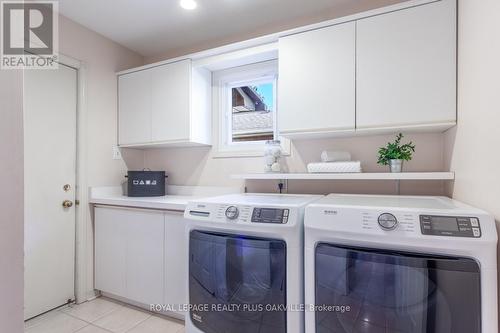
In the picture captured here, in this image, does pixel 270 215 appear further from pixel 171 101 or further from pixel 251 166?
pixel 171 101

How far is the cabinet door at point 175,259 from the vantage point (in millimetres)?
1917

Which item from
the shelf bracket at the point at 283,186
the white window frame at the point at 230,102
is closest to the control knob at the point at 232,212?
the shelf bracket at the point at 283,186

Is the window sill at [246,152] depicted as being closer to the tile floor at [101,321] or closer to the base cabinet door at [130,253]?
the base cabinet door at [130,253]

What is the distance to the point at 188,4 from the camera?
6.59 feet

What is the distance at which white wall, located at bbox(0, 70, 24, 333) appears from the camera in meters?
0.59

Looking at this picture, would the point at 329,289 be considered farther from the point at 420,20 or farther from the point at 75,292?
the point at 75,292

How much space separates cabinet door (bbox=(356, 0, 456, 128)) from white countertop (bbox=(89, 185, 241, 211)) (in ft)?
4.42

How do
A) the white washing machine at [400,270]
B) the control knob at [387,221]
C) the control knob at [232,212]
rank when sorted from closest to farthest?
the white washing machine at [400,270] < the control knob at [387,221] < the control knob at [232,212]

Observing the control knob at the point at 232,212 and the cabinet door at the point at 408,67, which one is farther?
the cabinet door at the point at 408,67

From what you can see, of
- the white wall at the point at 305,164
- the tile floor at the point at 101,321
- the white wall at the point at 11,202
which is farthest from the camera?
the tile floor at the point at 101,321

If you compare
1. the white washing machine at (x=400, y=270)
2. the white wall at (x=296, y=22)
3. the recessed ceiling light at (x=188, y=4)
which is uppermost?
the recessed ceiling light at (x=188, y=4)

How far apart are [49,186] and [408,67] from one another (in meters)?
2.76

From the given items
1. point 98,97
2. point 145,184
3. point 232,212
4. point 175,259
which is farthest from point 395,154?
point 98,97

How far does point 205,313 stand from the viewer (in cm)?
144
